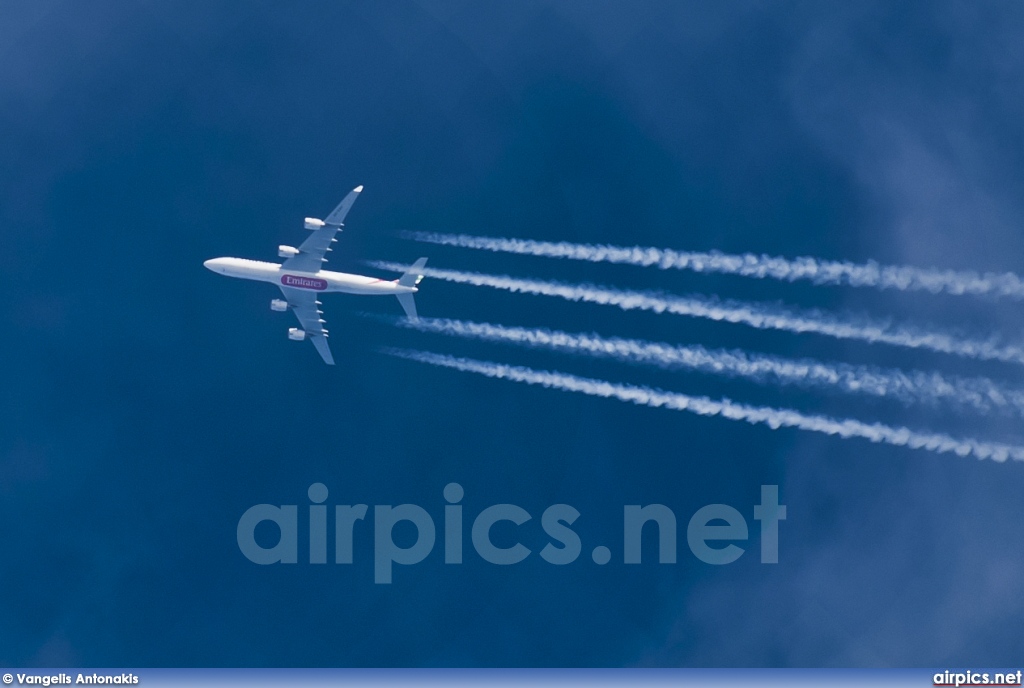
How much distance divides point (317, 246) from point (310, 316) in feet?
17.6

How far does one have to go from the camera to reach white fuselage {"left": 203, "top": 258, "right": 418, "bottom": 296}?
7188 cm

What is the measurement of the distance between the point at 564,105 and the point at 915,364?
31182mm

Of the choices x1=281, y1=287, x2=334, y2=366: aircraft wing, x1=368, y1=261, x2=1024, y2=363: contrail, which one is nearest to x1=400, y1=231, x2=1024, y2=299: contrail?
x1=368, y1=261, x2=1024, y2=363: contrail

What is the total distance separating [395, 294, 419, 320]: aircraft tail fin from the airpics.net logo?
13389mm

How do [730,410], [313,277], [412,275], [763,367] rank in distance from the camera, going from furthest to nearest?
[313,277]
[412,275]
[730,410]
[763,367]

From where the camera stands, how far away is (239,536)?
77.2 meters

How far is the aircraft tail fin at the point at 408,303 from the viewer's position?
237 feet

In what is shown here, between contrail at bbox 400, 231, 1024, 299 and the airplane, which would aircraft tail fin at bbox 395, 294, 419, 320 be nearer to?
the airplane

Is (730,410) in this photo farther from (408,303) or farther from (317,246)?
(317,246)

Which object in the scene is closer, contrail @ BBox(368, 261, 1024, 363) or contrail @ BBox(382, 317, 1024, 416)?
contrail @ BBox(382, 317, 1024, 416)

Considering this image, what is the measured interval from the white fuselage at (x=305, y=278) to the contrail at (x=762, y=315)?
4.44m

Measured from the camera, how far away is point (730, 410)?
71.9 m

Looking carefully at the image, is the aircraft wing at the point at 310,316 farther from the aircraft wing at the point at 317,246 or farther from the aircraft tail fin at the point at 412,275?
the aircraft tail fin at the point at 412,275

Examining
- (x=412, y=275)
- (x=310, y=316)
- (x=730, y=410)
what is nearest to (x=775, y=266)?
(x=730, y=410)
